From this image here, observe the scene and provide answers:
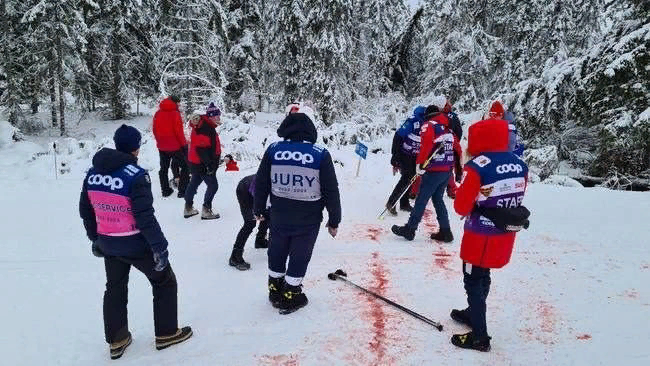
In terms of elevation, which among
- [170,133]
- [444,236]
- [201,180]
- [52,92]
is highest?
[52,92]

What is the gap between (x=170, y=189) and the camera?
8.59m

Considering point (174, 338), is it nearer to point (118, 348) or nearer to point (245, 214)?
point (118, 348)

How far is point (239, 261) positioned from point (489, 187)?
3.06 metres

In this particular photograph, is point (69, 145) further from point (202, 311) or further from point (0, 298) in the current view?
point (202, 311)

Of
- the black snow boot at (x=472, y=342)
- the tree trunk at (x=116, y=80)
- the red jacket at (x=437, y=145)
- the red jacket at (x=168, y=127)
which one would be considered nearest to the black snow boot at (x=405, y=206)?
the red jacket at (x=437, y=145)

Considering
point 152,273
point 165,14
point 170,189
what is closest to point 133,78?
point 165,14

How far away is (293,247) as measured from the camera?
13.7 ft

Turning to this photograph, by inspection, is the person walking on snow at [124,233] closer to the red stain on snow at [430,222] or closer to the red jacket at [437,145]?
the red jacket at [437,145]

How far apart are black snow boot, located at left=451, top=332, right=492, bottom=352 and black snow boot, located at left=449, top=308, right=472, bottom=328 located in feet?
1.11

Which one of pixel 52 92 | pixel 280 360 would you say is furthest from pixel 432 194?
pixel 52 92

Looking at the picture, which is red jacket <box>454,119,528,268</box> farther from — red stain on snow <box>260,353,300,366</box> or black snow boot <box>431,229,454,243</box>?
black snow boot <box>431,229,454,243</box>

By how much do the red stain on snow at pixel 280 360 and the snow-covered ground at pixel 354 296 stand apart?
14 mm

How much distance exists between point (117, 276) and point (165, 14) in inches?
647

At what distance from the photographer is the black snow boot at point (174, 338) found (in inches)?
147
